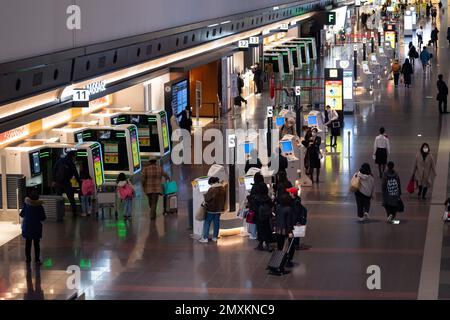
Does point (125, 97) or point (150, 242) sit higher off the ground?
point (125, 97)

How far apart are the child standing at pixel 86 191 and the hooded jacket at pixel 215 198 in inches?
143

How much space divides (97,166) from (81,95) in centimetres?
332

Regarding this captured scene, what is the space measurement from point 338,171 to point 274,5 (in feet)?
63.7

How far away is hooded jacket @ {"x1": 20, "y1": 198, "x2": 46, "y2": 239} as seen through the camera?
17.5 metres

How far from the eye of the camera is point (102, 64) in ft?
71.6

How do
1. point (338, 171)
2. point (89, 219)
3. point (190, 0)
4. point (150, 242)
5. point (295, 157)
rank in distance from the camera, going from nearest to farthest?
point (150, 242) → point (89, 219) → point (295, 157) → point (338, 171) → point (190, 0)

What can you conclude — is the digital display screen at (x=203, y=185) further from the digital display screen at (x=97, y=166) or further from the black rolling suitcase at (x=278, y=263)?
the digital display screen at (x=97, y=166)

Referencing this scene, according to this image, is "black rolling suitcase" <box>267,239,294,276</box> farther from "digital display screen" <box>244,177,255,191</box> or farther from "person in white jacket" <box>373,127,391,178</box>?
"person in white jacket" <box>373,127,391,178</box>

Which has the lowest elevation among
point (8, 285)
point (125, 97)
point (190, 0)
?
point (8, 285)

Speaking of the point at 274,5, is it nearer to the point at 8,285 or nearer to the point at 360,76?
the point at 360,76

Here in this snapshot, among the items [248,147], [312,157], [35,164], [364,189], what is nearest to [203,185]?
[364,189]

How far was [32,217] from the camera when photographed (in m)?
17.5

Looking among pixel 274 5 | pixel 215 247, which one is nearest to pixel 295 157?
pixel 215 247

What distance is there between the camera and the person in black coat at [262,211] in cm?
1820
